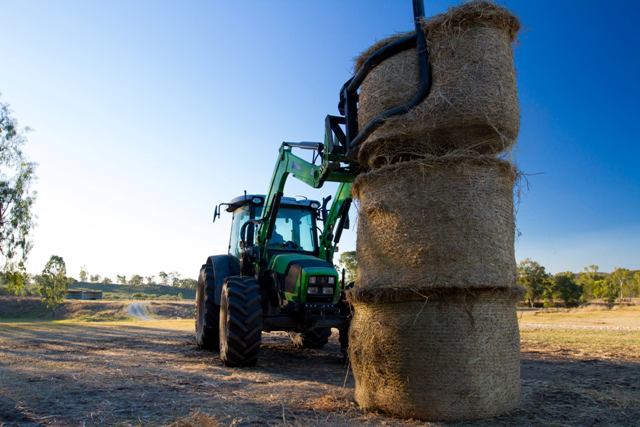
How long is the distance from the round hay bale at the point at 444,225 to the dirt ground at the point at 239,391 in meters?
1.00

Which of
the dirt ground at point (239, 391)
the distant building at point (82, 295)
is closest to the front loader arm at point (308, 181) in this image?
the dirt ground at point (239, 391)

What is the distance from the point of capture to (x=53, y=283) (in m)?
48.0

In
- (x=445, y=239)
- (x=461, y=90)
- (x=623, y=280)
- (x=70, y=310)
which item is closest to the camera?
(x=445, y=239)

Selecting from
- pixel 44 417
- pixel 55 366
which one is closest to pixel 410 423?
pixel 44 417

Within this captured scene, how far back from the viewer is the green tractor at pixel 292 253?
4934 mm

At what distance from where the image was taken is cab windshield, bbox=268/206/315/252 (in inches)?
333

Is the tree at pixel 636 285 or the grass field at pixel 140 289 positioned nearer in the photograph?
the tree at pixel 636 285

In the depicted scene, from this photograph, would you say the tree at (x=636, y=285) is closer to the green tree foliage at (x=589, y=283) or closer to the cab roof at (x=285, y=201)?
the green tree foliage at (x=589, y=283)

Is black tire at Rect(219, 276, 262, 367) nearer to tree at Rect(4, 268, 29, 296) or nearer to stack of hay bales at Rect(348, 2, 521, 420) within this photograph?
stack of hay bales at Rect(348, 2, 521, 420)

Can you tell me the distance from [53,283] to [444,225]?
51.8m

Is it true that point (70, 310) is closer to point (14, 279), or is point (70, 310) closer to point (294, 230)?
point (14, 279)

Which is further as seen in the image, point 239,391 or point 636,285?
point 636,285

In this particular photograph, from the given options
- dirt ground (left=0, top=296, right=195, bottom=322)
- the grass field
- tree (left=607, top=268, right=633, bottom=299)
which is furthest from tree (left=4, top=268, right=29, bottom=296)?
tree (left=607, top=268, right=633, bottom=299)

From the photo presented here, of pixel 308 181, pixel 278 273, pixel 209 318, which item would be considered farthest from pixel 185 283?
pixel 308 181
